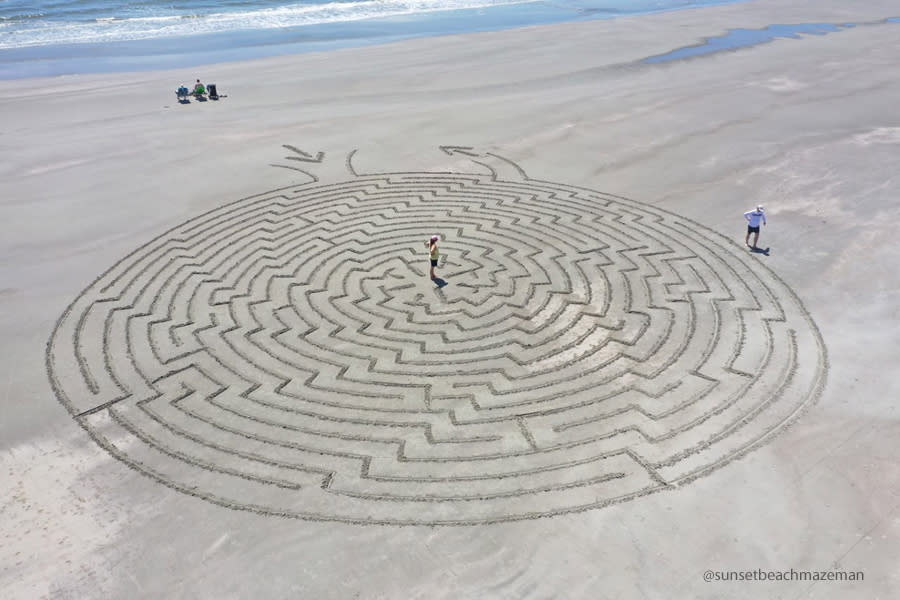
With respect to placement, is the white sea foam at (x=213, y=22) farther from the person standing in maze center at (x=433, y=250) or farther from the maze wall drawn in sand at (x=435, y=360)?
the person standing in maze center at (x=433, y=250)

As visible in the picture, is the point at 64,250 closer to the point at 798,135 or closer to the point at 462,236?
the point at 462,236

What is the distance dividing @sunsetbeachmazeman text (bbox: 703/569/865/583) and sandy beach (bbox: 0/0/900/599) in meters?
0.11

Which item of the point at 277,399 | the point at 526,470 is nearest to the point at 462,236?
the point at 277,399

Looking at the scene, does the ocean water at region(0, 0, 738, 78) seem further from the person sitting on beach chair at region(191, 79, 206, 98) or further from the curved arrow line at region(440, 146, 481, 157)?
the curved arrow line at region(440, 146, 481, 157)

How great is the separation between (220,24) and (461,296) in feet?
182

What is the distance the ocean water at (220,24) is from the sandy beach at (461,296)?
832 cm

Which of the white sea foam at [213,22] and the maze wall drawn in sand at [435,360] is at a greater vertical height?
the white sea foam at [213,22]

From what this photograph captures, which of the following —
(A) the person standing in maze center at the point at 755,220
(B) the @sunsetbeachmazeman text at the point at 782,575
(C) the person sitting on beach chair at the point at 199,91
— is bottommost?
(B) the @sunsetbeachmazeman text at the point at 782,575

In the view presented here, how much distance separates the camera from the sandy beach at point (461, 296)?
11961 mm

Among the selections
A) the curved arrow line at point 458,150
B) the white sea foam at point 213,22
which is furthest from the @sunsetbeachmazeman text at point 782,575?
the white sea foam at point 213,22

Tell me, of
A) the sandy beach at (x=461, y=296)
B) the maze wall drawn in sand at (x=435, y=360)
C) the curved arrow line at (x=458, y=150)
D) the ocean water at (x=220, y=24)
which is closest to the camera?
the sandy beach at (x=461, y=296)

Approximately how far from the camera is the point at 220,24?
64500 mm

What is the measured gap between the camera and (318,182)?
1108 inches

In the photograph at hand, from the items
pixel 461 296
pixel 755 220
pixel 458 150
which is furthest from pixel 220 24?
pixel 755 220
